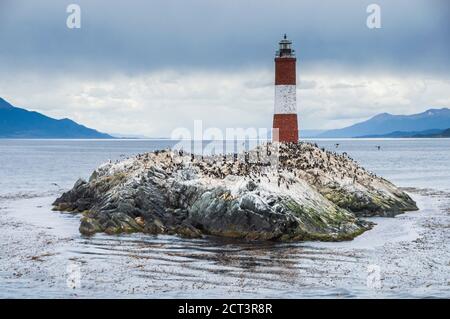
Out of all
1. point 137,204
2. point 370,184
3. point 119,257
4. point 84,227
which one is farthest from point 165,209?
point 370,184

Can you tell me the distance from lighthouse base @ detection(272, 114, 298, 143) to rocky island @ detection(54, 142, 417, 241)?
15.5ft

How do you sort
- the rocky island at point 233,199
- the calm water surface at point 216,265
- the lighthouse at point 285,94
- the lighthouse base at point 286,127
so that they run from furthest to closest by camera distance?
the lighthouse base at point 286,127, the lighthouse at point 285,94, the rocky island at point 233,199, the calm water surface at point 216,265

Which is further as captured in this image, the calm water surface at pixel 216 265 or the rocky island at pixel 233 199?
the rocky island at pixel 233 199

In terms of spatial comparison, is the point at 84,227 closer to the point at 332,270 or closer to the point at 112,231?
the point at 112,231

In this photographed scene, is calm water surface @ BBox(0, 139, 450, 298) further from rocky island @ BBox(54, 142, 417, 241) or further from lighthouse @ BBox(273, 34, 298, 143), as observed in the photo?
lighthouse @ BBox(273, 34, 298, 143)

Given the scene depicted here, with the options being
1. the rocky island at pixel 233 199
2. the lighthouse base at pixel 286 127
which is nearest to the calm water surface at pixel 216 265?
the rocky island at pixel 233 199

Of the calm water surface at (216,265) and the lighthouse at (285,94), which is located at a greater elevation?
the lighthouse at (285,94)

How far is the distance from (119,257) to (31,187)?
45534mm

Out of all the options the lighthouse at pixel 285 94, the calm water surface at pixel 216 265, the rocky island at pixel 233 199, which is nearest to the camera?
the calm water surface at pixel 216 265

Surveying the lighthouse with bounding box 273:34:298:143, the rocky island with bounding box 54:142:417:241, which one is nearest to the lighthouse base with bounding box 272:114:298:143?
the lighthouse with bounding box 273:34:298:143

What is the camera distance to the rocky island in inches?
1407

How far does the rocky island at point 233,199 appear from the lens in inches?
1407

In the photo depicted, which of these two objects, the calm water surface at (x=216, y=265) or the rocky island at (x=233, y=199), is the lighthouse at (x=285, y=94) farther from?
the calm water surface at (x=216, y=265)
